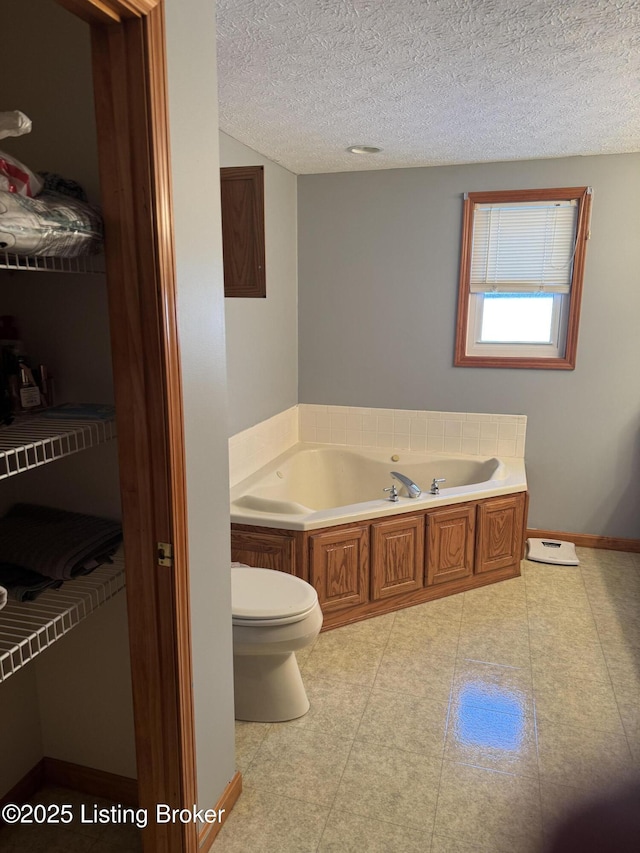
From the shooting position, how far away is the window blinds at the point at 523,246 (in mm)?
3783

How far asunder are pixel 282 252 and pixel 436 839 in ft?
10.5

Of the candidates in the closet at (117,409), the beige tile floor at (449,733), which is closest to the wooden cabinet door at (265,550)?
the beige tile floor at (449,733)

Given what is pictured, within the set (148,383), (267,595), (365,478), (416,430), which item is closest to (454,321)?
(416,430)

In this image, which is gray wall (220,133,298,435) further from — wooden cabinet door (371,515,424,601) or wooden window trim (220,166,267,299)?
wooden cabinet door (371,515,424,601)

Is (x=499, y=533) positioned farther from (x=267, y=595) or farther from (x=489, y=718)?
(x=267, y=595)

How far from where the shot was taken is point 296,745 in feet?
7.43

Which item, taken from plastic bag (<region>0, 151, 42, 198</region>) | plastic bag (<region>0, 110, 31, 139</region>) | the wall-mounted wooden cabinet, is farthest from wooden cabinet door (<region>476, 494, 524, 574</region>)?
plastic bag (<region>0, 110, 31, 139</region>)

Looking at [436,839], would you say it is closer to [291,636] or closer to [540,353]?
[291,636]

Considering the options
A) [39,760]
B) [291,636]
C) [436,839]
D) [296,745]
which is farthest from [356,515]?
[39,760]

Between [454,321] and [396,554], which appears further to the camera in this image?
[454,321]

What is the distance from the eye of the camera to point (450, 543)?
339 cm

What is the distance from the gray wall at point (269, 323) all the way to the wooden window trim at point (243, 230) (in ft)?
2.81

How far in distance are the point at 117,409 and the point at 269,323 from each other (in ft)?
7.92

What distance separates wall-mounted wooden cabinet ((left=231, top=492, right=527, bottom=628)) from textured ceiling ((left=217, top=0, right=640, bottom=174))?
192 cm
